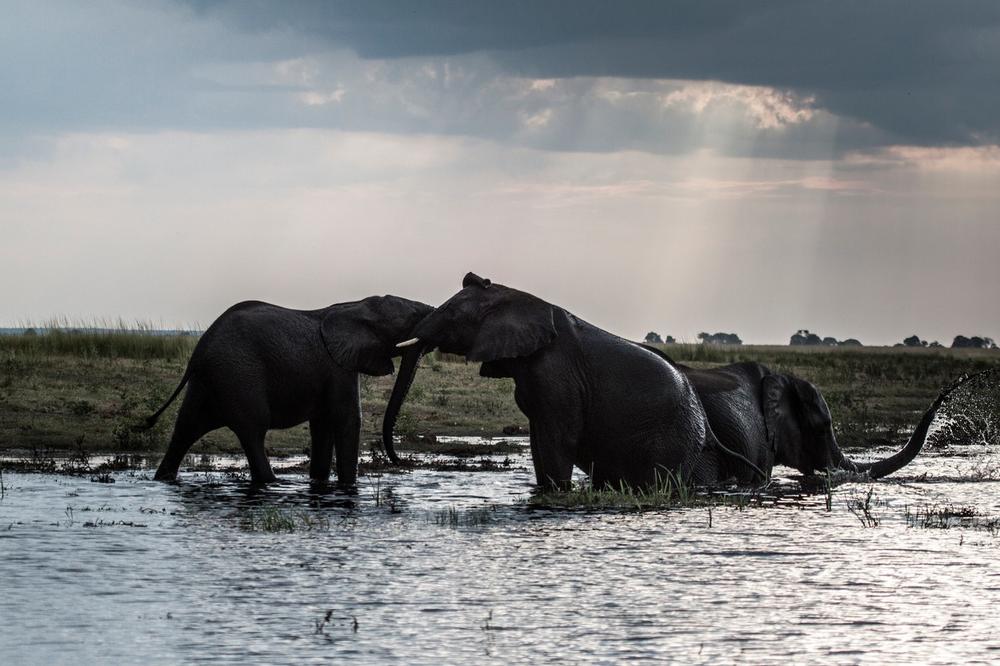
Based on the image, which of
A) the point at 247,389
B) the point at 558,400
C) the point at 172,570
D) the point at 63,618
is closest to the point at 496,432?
the point at 247,389

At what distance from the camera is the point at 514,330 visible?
13.3m

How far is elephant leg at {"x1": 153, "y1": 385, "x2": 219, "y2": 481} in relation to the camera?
51.0 feet

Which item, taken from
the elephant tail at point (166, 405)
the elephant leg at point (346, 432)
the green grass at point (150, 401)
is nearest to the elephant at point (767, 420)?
the green grass at point (150, 401)

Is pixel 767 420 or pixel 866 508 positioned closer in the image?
pixel 866 508

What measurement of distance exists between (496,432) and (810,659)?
16.6 meters

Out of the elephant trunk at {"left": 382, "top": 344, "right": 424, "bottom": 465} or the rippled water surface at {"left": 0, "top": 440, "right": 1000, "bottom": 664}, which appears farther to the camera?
the elephant trunk at {"left": 382, "top": 344, "right": 424, "bottom": 465}

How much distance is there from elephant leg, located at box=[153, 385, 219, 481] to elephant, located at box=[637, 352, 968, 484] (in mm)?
4917

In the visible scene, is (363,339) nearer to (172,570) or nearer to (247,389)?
(247,389)

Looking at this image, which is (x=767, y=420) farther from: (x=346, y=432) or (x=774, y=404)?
(x=346, y=432)

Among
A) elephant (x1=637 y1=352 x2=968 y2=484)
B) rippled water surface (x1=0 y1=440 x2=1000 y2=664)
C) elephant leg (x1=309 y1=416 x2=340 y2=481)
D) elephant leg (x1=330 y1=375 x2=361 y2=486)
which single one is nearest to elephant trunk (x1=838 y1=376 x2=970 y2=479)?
elephant (x1=637 y1=352 x2=968 y2=484)

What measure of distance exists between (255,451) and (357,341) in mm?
1638

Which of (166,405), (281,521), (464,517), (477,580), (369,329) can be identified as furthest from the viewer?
(166,405)

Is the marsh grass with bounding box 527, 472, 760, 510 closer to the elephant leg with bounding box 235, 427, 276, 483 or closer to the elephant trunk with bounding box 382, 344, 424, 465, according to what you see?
the elephant trunk with bounding box 382, 344, 424, 465

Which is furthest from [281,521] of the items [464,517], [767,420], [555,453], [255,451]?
[767,420]
